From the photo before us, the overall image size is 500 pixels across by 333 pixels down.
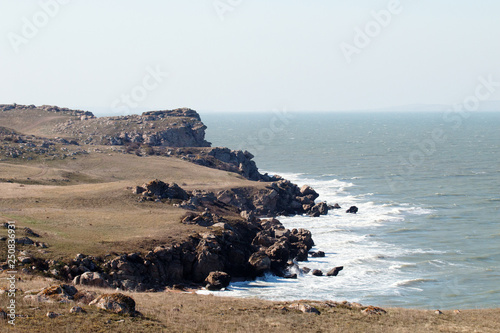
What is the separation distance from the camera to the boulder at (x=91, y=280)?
109 feet

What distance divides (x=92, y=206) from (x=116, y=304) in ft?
106

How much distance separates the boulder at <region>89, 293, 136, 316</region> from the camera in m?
23.2

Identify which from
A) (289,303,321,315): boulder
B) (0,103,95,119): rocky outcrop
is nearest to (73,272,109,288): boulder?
(289,303,321,315): boulder

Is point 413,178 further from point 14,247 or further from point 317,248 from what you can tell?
point 14,247

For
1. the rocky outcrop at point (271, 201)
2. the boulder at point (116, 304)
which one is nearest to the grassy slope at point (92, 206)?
the rocky outcrop at point (271, 201)

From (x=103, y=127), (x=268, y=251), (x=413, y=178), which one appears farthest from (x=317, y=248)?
(x=103, y=127)

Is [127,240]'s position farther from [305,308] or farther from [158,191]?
[305,308]

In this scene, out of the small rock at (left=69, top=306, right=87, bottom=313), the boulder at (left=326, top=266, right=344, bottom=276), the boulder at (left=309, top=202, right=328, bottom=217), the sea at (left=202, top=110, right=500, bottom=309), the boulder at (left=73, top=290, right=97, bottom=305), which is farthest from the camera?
the boulder at (left=309, top=202, right=328, bottom=217)

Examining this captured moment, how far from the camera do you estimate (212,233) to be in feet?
156

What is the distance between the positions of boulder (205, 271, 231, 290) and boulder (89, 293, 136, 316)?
17.1m

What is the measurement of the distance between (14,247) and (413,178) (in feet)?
274

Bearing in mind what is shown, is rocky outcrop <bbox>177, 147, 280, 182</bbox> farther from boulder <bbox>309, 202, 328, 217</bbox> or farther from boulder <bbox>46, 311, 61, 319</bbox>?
boulder <bbox>46, 311, 61, 319</bbox>

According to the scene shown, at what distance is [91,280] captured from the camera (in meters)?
33.5

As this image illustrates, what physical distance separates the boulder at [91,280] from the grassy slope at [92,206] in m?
3.65
